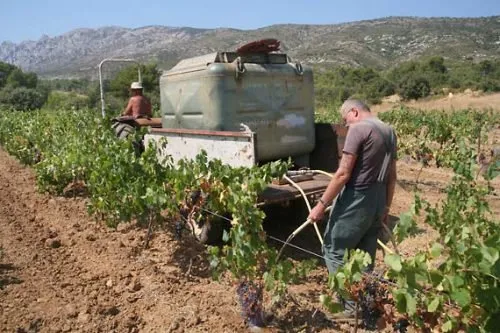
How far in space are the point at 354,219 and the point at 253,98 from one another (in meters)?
2.41

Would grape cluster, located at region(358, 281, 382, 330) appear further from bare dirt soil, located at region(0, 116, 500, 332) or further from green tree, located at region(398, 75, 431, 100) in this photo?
green tree, located at region(398, 75, 431, 100)

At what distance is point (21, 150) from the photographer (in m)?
9.42

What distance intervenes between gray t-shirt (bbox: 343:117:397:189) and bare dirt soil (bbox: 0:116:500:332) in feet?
3.42

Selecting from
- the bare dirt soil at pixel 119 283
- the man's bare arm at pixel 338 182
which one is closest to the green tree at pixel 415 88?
the bare dirt soil at pixel 119 283

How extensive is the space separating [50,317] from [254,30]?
108 m

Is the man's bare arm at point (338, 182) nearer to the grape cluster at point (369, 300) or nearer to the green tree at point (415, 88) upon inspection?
the grape cluster at point (369, 300)

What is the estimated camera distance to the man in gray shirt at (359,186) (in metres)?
3.39

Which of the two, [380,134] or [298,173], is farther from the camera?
[298,173]

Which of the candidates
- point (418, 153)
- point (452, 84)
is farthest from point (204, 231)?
point (452, 84)

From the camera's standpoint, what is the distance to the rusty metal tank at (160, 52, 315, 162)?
533cm

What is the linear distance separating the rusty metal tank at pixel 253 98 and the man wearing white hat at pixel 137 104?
85.5 inches

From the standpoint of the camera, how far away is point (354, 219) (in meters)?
3.52

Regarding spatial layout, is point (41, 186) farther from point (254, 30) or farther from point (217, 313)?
point (254, 30)

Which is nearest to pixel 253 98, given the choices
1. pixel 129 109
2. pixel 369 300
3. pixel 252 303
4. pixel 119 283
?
pixel 119 283
